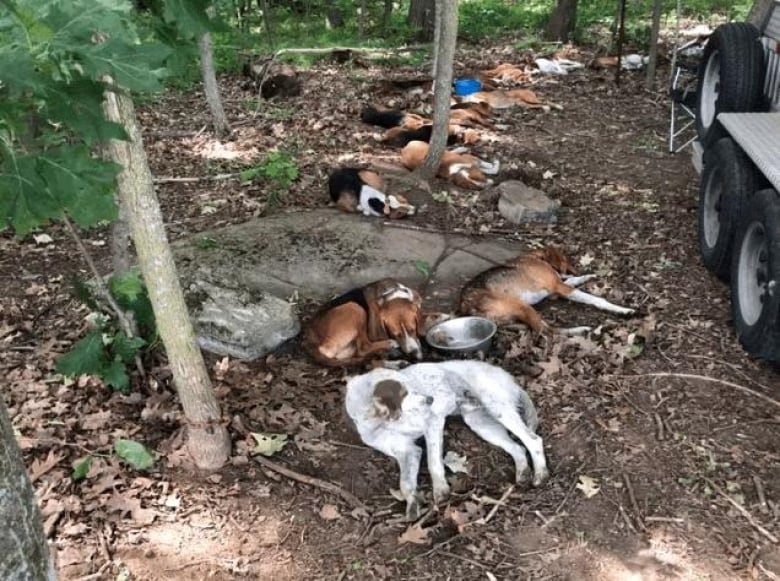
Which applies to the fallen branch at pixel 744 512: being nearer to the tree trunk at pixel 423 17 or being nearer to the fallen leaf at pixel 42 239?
the fallen leaf at pixel 42 239

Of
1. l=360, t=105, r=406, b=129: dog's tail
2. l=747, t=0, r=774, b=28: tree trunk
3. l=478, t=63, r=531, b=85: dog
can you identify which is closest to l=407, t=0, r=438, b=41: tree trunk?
l=478, t=63, r=531, b=85: dog

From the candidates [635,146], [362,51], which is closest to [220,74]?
[362,51]

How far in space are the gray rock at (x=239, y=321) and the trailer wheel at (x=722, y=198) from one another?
3.35m

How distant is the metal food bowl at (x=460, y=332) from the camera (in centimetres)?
507

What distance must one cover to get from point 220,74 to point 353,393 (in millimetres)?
10656

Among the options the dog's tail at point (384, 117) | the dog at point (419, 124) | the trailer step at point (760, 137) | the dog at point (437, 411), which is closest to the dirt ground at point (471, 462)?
the dog at point (437, 411)

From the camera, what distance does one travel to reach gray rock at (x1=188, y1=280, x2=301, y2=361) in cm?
493

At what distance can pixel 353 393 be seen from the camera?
14.1ft

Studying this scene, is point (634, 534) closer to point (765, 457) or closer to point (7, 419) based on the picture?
point (765, 457)

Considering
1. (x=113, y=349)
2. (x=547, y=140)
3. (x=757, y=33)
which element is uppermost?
(x=757, y=33)

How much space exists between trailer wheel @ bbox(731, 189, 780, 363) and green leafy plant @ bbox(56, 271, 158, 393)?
3.77 m

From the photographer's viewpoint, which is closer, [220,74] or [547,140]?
[547,140]

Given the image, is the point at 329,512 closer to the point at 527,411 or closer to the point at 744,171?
the point at 527,411

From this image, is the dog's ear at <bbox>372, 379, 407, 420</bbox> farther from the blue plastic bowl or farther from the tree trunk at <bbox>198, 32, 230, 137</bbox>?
the blue plastic bowl
